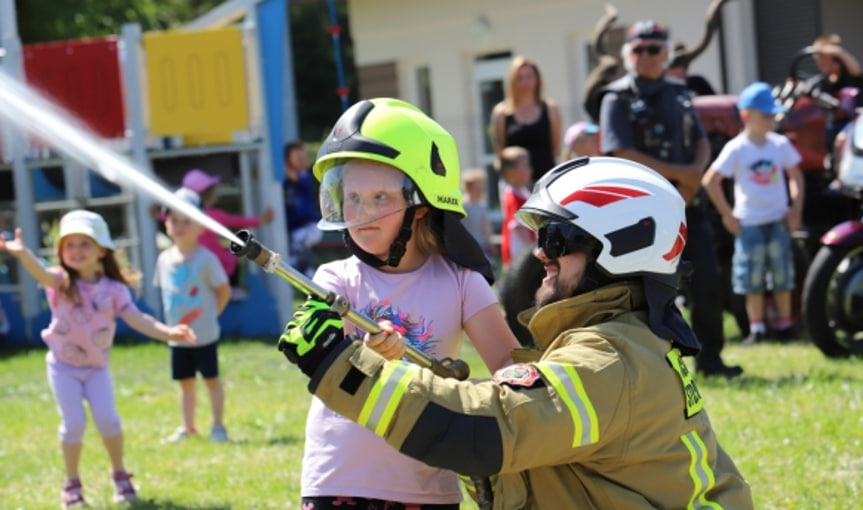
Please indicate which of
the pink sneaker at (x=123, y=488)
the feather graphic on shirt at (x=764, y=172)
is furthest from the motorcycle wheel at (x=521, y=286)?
the pink sneaker at (x=123, y=488)

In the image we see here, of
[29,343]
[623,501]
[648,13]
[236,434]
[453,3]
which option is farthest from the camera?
[453,3]

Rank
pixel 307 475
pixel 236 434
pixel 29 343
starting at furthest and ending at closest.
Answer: pixel 29 343 < pixel 236 434 < pixel 307 475

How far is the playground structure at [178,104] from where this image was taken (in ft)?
44.6

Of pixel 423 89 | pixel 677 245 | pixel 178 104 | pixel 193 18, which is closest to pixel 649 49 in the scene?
pixel 677 245

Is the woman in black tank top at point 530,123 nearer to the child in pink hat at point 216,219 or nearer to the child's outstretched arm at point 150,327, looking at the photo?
the child in pink hat at point 216,219

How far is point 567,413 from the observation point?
118 inches

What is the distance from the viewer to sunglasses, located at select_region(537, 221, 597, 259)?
130 inches

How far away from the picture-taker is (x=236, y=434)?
8719 millimetres

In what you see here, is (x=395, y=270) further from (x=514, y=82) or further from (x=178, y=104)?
(x=178, y=104)

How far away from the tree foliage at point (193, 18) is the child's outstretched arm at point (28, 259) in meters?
16.0

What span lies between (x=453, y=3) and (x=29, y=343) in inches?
416

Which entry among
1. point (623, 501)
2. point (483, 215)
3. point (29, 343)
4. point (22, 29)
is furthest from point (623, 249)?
point (22, 29)

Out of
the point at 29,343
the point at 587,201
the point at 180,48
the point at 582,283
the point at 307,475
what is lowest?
the point at 29,343

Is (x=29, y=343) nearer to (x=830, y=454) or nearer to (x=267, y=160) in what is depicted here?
(x=267, y=160)
